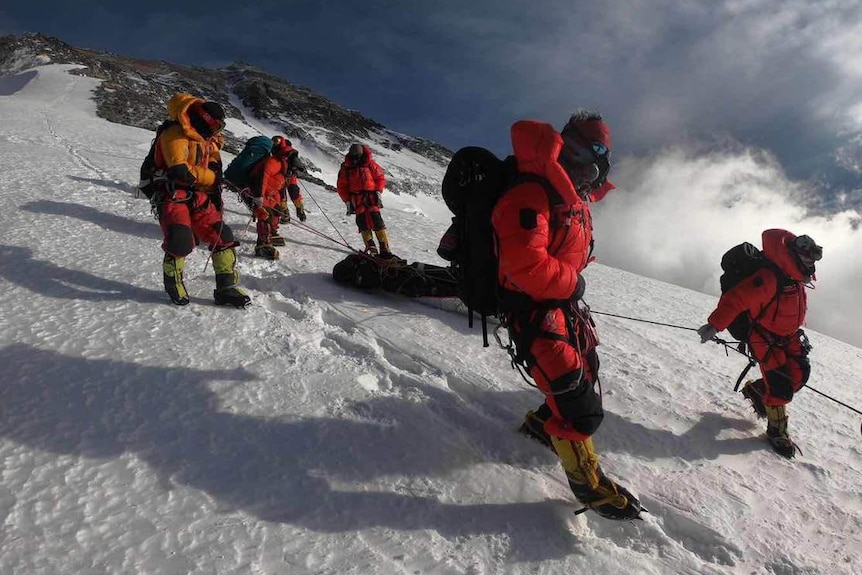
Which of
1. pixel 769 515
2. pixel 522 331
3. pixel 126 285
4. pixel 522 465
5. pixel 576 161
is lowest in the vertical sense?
pixel 126 285

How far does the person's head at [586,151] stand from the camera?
2949mm

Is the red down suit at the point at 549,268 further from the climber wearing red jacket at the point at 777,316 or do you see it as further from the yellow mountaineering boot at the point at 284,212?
the yellow mountaineering boot at the point at 284,212

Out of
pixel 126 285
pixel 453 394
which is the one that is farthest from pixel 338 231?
pixel 453 394

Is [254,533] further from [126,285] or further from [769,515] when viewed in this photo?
[126,285]

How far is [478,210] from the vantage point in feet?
9.73

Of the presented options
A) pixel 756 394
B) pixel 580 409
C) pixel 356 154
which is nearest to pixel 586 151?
pixel 580 409

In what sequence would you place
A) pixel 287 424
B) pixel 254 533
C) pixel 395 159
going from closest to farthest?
pixel 254 533, pixel 287 424, pixel 395 159

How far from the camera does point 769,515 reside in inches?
127

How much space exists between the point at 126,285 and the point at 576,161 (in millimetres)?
4379

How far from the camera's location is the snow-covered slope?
236 centimetres

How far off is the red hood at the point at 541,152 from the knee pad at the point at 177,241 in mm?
3295

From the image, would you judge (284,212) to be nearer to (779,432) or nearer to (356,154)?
(356,154)

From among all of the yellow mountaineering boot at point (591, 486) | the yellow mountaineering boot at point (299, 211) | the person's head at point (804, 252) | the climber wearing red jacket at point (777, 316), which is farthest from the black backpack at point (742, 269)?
the yellow mountaineering boot at point (299, 211)

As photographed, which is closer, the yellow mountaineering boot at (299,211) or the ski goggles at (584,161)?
the ski goggles at (584,161)
